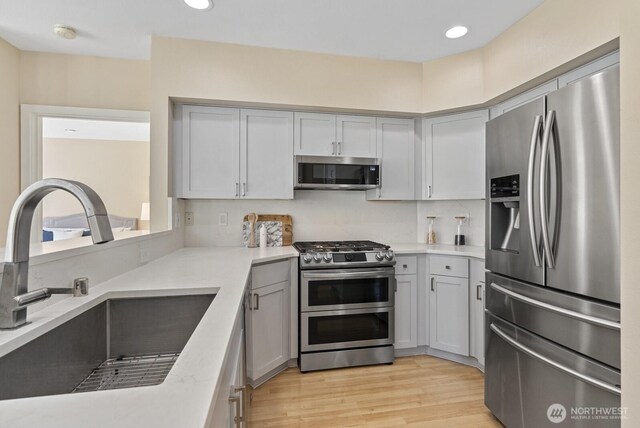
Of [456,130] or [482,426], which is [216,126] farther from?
[482,426]

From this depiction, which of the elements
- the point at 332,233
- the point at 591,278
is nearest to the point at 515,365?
the point at 591,278

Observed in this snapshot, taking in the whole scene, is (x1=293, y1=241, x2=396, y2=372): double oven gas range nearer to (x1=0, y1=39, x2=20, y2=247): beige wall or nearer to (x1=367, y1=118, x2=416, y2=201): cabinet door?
(x1=367, y1=118, x2=416, y2=201): cabinet door

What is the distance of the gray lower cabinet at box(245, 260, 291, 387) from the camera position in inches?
87.7

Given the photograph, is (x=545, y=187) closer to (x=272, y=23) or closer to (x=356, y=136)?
(x=356, y=136)

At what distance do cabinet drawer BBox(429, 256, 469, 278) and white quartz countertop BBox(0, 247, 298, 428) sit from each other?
1887mm

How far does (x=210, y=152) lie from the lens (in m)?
2.68

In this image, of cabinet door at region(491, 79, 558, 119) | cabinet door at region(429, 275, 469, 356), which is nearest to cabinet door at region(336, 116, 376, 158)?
cabinet door at region(491, 79, 558, 119)

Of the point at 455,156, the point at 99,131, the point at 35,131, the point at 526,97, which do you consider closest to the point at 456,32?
the point at 526,97

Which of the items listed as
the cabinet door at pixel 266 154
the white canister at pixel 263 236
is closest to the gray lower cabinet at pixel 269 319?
the white canister at pixel 263 236

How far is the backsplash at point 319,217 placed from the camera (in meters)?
2.95

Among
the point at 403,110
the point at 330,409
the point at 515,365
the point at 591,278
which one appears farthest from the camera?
the point at 403,110

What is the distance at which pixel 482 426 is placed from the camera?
186 centimetres

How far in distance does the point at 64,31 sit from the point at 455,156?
3223mm

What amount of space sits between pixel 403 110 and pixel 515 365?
2.12m
